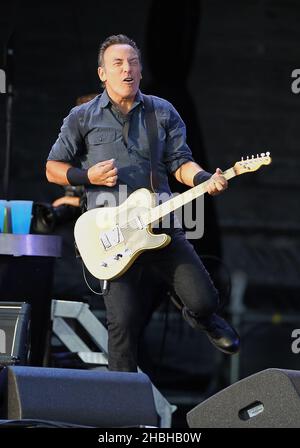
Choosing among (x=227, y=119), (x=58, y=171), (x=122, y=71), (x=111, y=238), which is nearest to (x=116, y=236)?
(x=111, y=238)

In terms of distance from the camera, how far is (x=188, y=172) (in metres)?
5.20

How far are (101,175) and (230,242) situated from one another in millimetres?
4309

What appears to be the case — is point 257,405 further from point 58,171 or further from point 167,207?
point 58,171

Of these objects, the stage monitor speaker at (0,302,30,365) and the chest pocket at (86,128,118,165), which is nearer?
the stage monitor speaker at (0,302,30,365)

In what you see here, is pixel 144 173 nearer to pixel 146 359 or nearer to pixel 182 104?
pixel 146 359

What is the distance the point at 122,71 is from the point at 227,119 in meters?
3.96

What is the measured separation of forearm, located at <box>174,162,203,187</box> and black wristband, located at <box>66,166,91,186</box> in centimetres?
48

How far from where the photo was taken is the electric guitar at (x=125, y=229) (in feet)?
16.3

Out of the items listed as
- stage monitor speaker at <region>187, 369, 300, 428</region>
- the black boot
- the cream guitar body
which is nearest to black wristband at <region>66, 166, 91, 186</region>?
the cream guitar body

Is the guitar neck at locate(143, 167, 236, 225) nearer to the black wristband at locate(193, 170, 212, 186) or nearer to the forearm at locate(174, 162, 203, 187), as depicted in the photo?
the black wristband at locate(193, 170, 212, 186)

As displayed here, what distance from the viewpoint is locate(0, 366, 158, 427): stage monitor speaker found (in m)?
3.68

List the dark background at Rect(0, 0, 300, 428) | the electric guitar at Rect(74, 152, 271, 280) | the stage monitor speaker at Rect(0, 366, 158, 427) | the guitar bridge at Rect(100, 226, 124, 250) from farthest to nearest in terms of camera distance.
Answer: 1. the dark background at Rect(0, 0, 300, 428)
2. the guitar bridge at Rect(100, 226, 124, 250)
3. the electric guitar at Rect(74, 152, 271, 280)
4. the stage monitor speaker at Rect(0, 366, 158, 427)

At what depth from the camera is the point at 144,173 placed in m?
5.16
